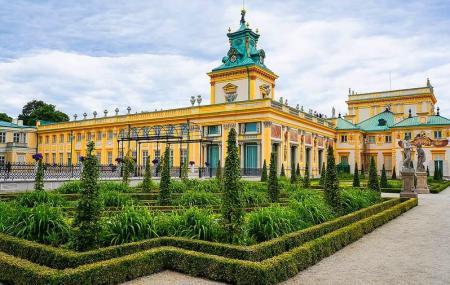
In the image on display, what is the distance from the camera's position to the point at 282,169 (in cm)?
3388

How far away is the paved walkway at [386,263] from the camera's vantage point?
646 centimetres

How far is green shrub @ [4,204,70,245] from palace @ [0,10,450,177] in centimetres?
2009

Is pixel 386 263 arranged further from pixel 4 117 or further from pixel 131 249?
pixel 4 117

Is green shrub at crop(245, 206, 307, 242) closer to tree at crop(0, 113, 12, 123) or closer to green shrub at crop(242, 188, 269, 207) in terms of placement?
green shrub at crop(242, 188, 269, 207)

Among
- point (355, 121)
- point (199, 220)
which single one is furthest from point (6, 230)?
point (355, 121)

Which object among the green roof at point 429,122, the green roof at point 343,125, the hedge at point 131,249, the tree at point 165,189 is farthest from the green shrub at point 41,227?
the green roof at point 429,122

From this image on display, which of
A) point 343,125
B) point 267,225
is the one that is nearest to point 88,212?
point 267,225

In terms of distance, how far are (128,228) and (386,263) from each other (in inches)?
200

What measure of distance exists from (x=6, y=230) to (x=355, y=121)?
58.0 meters

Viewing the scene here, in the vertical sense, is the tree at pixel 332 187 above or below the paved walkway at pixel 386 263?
above

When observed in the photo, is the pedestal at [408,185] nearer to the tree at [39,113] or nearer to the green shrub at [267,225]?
the green shrub at [267,225]

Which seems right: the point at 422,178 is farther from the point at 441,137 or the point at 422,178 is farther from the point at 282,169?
the point at 441,137

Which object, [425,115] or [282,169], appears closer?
[282,169]

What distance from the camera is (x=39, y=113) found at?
65.4 m
